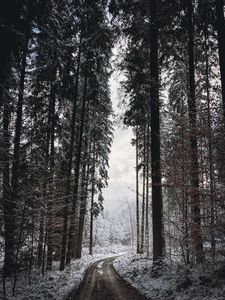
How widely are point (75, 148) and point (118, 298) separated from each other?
1476 cm

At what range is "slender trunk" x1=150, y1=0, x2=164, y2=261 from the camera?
12.0 m

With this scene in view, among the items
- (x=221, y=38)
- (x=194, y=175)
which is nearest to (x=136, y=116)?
(x=194, y=175)

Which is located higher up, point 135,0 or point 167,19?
point 135,0

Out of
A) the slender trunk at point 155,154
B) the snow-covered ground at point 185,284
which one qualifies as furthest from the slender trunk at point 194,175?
the slender trunk at point 155,154

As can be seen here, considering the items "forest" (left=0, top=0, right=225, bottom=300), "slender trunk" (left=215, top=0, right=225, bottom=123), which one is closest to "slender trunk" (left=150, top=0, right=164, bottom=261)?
"forest" (left=0, top=0, right=225, bottom=300)

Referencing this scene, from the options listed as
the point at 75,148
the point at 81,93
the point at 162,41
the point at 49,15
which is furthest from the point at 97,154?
the point at 49,15

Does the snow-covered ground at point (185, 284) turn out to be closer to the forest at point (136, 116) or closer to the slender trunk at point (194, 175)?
the forest at point (136, 116)

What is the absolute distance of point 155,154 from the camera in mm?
12672

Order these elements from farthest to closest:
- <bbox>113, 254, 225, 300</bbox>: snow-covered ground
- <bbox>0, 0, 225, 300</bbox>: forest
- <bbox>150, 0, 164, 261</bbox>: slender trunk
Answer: <bbox>150, 0, 164, 261</bbox>: slender trunk < <bbox>0, 0, 225, 300</bbox>: forest < <bbox>113, 254, 225, 300</bbox>: snow-covered ground

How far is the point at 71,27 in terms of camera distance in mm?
16656

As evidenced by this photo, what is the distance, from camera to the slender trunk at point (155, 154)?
1200cm

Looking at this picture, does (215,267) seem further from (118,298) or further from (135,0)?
(135,0)

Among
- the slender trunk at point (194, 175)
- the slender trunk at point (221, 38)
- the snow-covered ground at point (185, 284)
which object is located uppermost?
the slender trunk at point (221, 38)

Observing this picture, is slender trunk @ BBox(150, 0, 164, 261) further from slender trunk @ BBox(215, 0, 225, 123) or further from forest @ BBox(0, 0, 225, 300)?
slender trunk @ BBox(215, 0, 225, 123)
